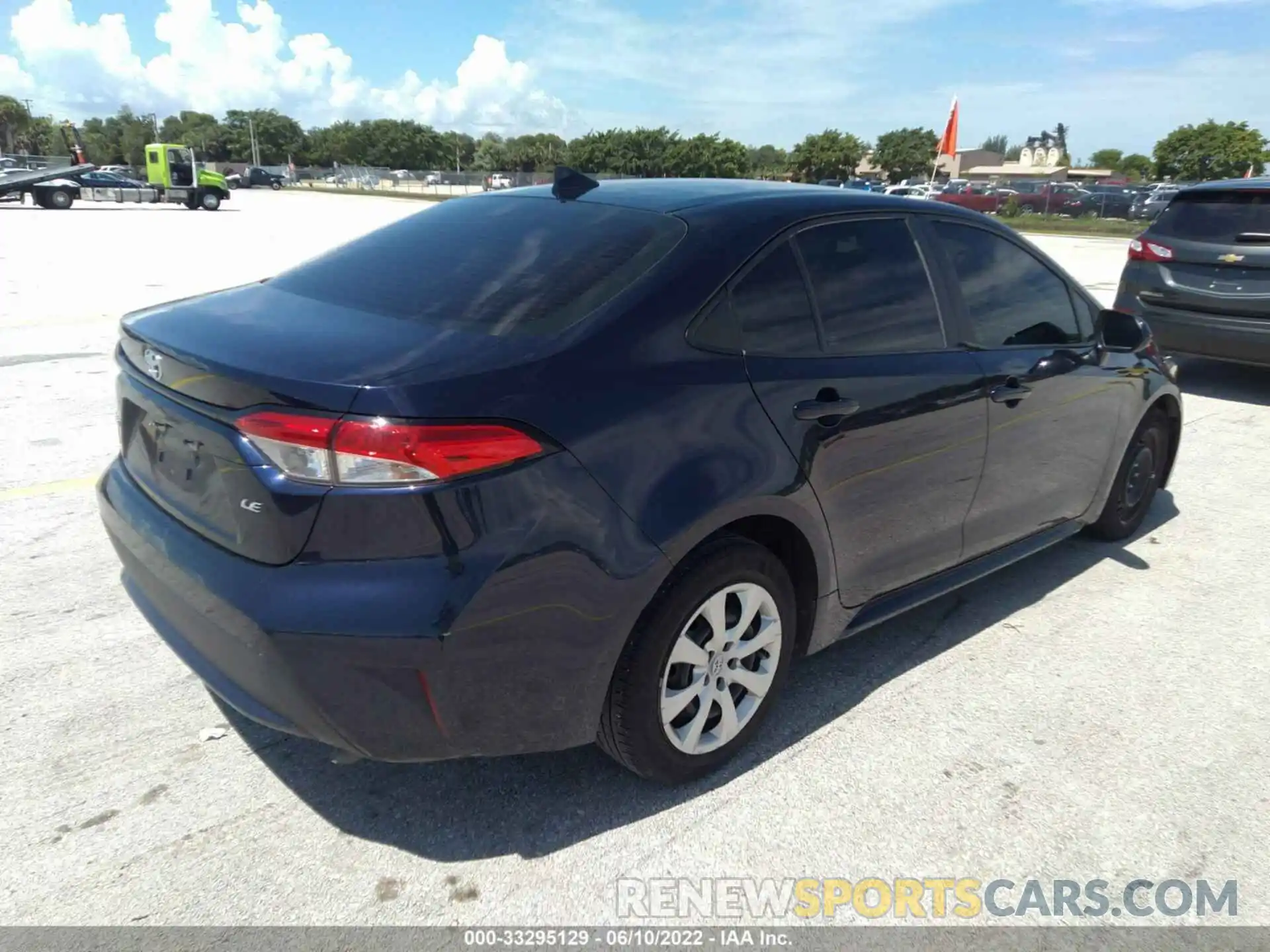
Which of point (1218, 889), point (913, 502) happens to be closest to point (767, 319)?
point (913, 502)

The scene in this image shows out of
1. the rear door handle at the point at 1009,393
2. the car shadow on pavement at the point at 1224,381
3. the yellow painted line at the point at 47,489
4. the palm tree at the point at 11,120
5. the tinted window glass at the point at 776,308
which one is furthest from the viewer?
the palm tree at the point at 11,120

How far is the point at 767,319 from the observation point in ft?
8.82

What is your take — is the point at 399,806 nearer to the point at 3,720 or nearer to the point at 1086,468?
the point at 3,720

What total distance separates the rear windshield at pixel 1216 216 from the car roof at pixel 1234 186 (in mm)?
22

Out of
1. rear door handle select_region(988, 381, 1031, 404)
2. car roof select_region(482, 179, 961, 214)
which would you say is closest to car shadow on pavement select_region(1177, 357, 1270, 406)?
rear door handle select_region(988, 381, 1031, 404)

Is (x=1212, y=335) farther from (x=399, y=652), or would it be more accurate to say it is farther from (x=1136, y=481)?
(x=399, y=652)

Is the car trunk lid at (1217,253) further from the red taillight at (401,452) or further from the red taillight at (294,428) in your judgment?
the red taillight at (294,428)

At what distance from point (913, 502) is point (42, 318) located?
31.2 feet

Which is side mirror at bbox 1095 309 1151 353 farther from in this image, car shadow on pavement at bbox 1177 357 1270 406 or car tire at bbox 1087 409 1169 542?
car shadow on pavement at bbox 1177 357 1270 406

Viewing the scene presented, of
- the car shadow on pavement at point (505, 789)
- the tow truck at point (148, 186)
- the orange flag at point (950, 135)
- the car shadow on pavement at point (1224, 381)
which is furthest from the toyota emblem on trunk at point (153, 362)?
the tow truck at point (148, 186)

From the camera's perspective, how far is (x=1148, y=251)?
25.8 feet

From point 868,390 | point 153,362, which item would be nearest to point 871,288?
point 868,390

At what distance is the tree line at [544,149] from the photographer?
Result: 176 feet

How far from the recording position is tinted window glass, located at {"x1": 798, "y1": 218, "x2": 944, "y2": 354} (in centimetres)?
289
